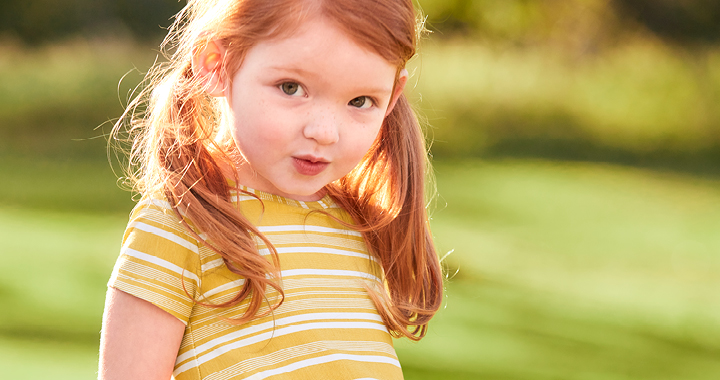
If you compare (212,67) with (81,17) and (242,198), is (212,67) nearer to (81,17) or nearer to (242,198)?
(242,198)

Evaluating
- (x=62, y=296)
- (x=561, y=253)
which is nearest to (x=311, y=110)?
(x=62, y=296)

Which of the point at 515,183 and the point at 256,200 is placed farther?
the point at 515,183

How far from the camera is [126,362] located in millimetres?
728

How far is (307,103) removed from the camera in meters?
0.76

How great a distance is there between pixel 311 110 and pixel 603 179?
3.87m

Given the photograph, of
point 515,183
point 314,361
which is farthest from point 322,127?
point 515,183

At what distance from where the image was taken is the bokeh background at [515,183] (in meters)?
2.03

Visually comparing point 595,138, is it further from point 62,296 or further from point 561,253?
point 62,296

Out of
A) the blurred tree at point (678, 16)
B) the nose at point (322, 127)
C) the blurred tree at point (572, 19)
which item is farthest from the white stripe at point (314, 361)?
the blurred tree at point (678, 16)

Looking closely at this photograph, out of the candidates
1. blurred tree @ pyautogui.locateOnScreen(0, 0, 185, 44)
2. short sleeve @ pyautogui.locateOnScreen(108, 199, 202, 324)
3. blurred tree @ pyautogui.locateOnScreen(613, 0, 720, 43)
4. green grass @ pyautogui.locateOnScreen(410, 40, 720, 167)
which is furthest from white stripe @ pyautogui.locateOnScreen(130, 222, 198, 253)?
blurred tree @ pyautogui.locateOnScreen(613, 0, 720, 43)

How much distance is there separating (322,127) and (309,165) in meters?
0.05

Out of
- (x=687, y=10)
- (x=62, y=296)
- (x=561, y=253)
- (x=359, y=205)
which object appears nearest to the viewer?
(x=359, y=205)

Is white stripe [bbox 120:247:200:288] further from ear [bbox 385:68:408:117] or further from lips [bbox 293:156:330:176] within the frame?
ear [bbox 385:68:408:117]

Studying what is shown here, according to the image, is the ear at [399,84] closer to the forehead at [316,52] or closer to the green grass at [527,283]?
the forehead at [316,52]
